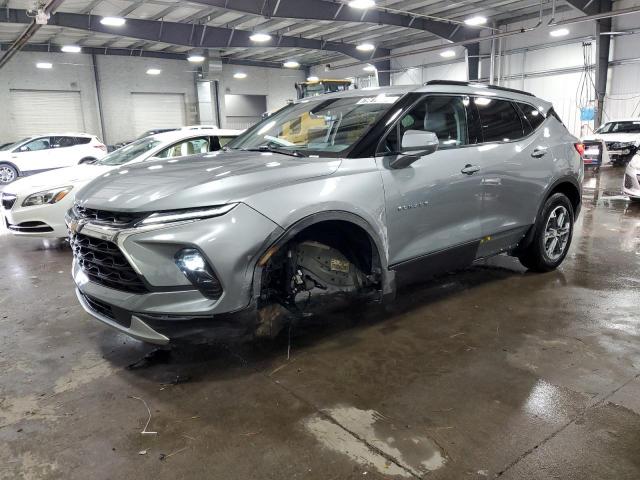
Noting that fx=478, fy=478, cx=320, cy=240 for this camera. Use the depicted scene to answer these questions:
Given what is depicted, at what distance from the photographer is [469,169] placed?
11.4ft

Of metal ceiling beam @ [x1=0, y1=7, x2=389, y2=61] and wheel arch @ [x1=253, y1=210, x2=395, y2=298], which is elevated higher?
metal ceiling beam @ [x1=0, y1=7, x2=389, y2=61]

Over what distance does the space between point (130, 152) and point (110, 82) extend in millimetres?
17362

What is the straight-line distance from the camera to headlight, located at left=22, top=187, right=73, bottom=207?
549cm

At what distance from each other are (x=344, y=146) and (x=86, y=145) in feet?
45.7

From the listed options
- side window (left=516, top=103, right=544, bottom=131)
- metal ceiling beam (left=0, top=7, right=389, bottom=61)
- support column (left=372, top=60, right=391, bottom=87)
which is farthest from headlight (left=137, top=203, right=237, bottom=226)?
support column (left=372, top=60, right=391, bottom=87)

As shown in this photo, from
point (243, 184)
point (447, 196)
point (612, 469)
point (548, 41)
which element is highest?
point (548, 41)

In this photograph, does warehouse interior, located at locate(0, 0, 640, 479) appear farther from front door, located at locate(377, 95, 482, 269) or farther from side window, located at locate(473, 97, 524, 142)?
side window, located at locate(473, 97, 524, 142)

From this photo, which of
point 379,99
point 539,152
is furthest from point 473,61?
point 379,99

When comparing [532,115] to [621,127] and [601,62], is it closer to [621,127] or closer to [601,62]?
[621,127]

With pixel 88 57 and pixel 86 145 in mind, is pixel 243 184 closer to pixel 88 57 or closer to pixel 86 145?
pixel 86 145

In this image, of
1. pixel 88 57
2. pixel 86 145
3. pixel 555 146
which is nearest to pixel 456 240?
pixel 555 146

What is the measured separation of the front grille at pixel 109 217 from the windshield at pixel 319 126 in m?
1.19

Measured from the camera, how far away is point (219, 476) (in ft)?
6.56

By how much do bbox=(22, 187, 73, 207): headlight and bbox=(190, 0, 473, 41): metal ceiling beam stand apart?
8.18 meters
